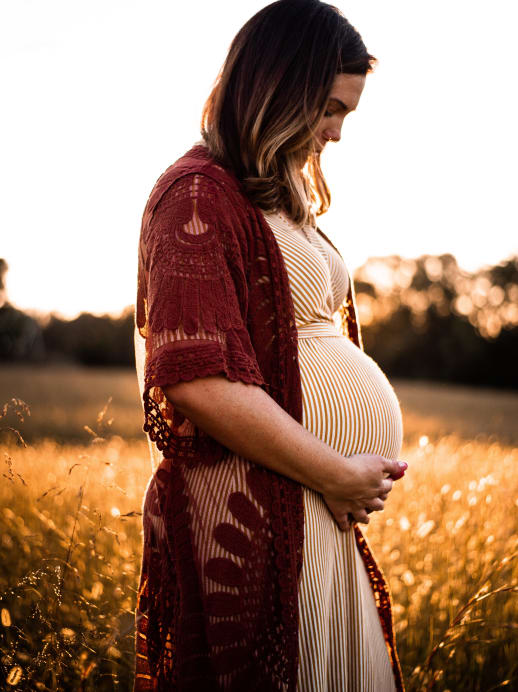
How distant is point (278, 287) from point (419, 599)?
178 centimetres

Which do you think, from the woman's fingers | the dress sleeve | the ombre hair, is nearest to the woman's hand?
the woman's fingers

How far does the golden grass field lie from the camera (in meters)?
1.69

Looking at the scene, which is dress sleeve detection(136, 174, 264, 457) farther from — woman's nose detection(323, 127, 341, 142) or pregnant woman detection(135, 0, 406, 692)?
woman's nose detection(323, 127, 341, 142)

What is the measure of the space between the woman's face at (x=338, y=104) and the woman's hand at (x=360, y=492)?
864 mm

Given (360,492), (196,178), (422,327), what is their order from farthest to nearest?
(422,327)
(360,492)
(196,178)

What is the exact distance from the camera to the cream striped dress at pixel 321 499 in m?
1.37

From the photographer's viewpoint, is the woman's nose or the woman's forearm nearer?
the woman's forearm

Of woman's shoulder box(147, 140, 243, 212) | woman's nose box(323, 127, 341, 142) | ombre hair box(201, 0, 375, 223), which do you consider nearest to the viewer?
woman's shoulder box(147, 140, 243, 212)

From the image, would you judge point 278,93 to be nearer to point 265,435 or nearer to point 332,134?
point 332,134

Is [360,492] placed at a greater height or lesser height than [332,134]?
lesser

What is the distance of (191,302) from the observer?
117cm

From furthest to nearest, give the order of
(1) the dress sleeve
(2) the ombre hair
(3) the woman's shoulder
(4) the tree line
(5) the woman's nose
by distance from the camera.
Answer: (4) the tree line, (5) the woman's nose, (2) the ombre hair, (3) the woman's shoulder, (1) the dress sleeve

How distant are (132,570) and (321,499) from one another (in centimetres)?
107

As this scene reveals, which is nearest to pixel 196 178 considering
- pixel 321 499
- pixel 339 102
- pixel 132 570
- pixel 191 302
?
pixel 191 302
